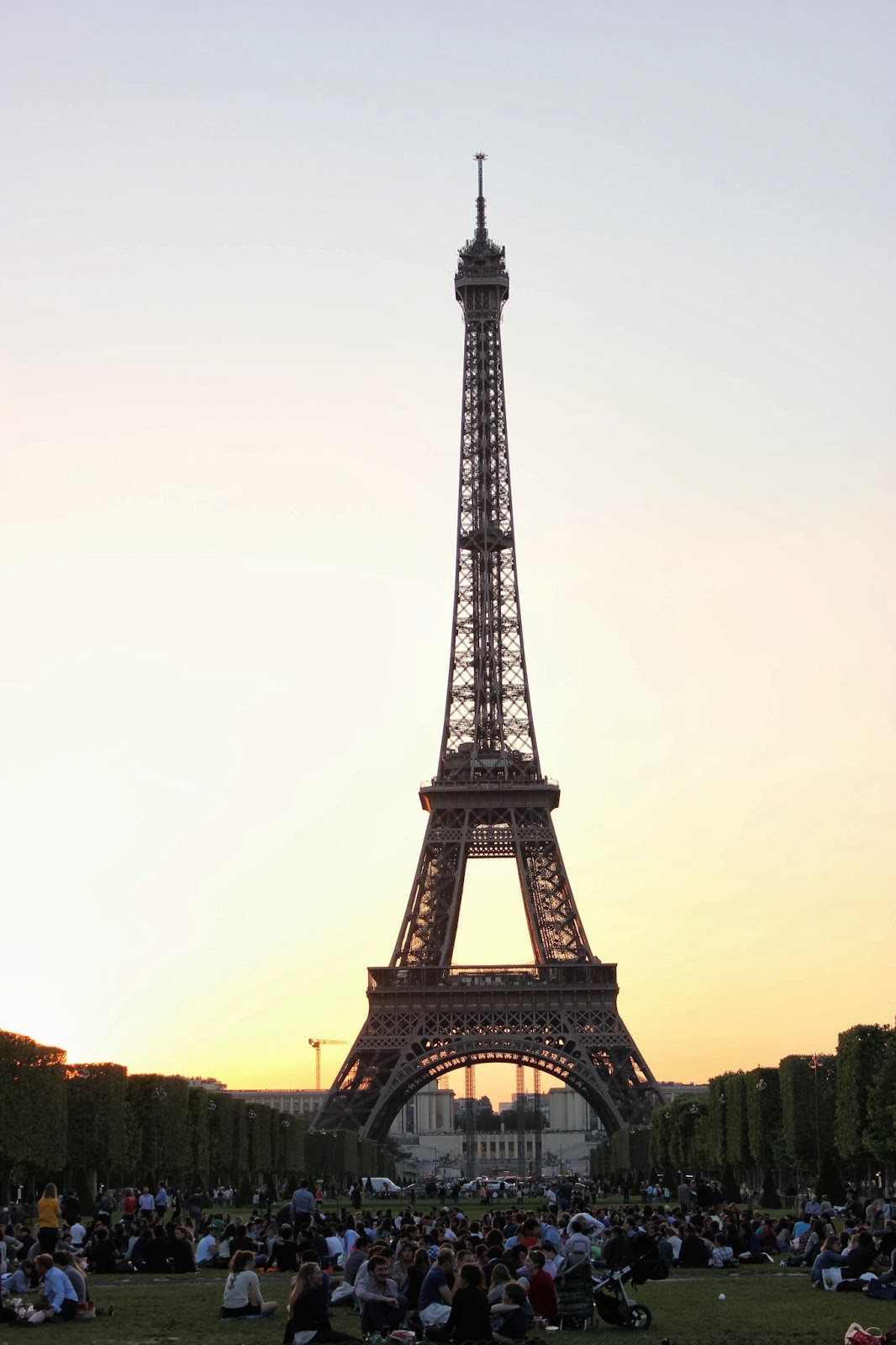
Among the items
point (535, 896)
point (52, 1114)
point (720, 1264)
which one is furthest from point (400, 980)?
point (720, 1264)

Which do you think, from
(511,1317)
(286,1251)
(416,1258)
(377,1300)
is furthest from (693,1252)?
(511,1317)

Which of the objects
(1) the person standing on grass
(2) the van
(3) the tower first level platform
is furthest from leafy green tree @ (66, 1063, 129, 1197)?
(1) the person standing on grass

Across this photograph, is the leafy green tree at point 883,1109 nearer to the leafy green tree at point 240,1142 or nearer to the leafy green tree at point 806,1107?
the leafy green tree at point 806,1107

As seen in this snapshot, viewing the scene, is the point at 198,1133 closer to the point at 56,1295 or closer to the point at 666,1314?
the point at 56,1295

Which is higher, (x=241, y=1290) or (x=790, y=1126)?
(x=790, y=1126)

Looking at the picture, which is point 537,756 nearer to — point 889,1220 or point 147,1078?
point 147,1078

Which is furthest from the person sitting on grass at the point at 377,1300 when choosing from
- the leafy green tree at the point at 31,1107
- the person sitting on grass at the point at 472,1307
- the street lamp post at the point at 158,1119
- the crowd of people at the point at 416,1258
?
the street lamp post at the point at 158,1119

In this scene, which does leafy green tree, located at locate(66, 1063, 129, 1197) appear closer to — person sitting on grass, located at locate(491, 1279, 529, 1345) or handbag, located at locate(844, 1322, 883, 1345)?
person sitting on grass, located at locate(491, 1279, 529, 1345)
